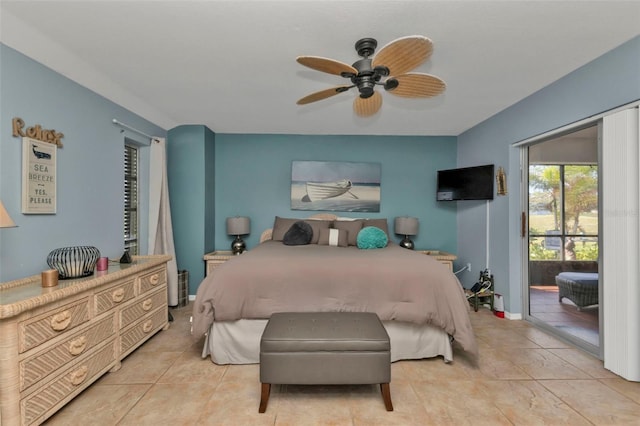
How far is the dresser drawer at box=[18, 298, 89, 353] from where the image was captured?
1558 millimetres

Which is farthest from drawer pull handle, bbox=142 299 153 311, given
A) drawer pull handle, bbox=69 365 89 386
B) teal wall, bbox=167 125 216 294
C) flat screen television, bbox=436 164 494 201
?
flat screen television, bbox=436 164 494 201

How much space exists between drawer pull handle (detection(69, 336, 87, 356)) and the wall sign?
37.5 inches

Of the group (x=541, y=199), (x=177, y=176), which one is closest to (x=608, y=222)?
(x=541, y=199)

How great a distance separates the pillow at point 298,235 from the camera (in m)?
3.64

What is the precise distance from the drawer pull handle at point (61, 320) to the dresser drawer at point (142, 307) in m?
0.52

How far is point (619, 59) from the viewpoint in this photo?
7.10 ft

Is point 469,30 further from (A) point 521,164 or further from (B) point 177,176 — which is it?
(B) point 177,176

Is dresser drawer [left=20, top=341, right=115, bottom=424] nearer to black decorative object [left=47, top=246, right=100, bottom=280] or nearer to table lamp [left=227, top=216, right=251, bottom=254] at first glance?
black decorative object [left=47, top=246, right=100, bottom=280]

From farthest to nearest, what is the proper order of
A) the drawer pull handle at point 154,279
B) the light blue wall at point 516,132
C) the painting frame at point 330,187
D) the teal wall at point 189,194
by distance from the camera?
1. the painting frame at point 330,187
2. the teal wall at point 189,194
3. the drawer pull handle at point 154,279
4. the light blue wall at point 516,132

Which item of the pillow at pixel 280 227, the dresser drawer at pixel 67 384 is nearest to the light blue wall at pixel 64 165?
the dresser drawer at pixel 67 384

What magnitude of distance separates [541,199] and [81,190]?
460 centimetres

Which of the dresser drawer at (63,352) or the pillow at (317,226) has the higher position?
the pillow at (317,226)

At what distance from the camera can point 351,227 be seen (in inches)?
153

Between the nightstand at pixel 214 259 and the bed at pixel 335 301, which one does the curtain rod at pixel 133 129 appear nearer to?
the nightstand at pixel 214 259
